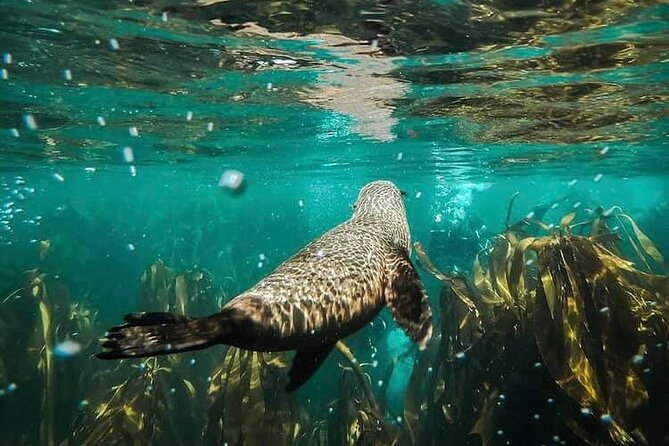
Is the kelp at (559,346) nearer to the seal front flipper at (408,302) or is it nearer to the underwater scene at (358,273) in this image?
the underwater scene at (358,273)

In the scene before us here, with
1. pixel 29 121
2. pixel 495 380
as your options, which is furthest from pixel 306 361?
pixel 29 121

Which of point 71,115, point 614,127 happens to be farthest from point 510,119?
point 71,115

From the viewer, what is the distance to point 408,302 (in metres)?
4.74

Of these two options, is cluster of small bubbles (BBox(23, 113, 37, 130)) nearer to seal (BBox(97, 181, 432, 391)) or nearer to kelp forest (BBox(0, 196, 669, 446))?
kelp forest (BBox(0, 196, 669, 446))

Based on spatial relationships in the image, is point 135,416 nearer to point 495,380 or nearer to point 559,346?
point 495,380

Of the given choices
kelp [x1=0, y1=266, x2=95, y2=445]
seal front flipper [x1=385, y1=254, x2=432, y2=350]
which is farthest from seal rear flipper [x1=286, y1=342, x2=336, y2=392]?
kelp [x1=0, y1=266, x2=95, y2=445]

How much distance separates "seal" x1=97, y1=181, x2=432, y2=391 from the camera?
3025mm

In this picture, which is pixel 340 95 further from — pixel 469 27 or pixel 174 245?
pixel 174 245

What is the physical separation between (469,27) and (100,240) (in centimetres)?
2637

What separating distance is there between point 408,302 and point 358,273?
22.8 inches

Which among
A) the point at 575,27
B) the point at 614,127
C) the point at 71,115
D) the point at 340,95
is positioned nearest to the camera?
the point at 575,27

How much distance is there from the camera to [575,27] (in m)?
7.81

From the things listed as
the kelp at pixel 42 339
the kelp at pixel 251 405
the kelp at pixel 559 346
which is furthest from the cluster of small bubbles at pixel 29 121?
the kelp at pixel 559 346

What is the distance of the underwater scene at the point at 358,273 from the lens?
200 inches
